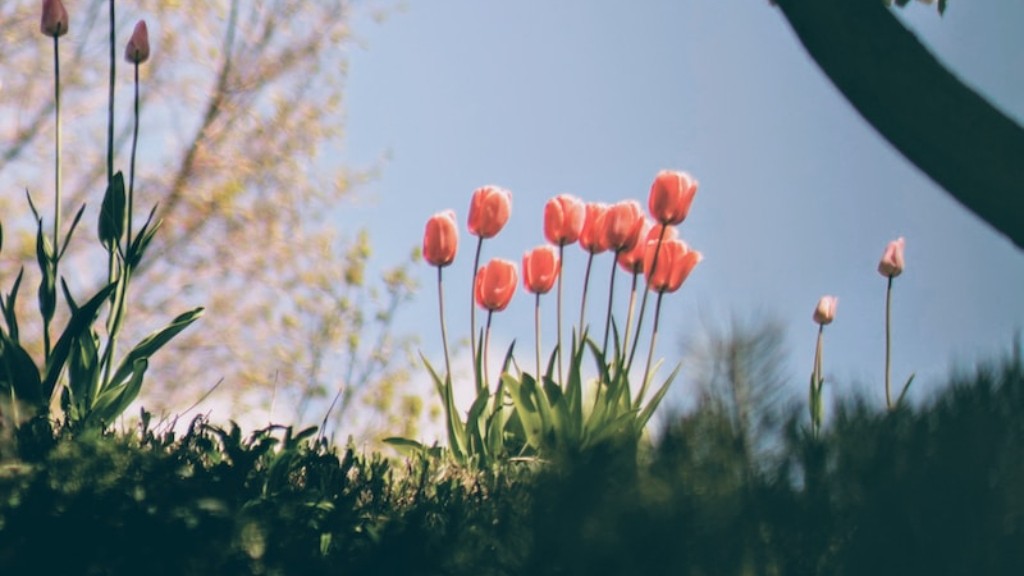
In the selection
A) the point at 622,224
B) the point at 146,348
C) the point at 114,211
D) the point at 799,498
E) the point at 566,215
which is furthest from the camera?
the point at 566,215

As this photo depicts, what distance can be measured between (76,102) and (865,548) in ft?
25.6

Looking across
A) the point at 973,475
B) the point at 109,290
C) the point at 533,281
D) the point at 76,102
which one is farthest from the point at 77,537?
the point at 76,102

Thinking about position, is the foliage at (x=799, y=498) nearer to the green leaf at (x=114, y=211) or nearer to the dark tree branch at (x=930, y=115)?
the dark tree branch at (x=930, y=115)

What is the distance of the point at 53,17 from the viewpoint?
4.12 m

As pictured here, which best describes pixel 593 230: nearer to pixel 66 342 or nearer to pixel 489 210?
pixel 489 210

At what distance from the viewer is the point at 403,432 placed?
303 inches

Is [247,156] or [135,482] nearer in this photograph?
[135,482]

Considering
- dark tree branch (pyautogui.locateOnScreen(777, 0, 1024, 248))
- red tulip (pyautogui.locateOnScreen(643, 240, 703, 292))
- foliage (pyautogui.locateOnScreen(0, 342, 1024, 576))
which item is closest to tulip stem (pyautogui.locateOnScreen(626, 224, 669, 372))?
red tulip (pyautogui.locateOnScreen(643, 240, 703, 292))

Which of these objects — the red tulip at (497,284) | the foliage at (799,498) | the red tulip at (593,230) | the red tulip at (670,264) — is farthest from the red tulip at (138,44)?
the foliage at (799,498)

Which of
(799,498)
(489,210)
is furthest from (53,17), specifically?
(799,498)

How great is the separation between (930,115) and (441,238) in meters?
1.86

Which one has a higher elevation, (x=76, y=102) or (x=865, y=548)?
(x=76, y=102)

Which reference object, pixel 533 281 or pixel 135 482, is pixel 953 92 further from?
pixel 135 482

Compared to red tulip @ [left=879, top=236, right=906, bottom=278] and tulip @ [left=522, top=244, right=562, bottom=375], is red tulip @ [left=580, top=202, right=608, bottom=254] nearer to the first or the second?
tulip @ [left=522, top=244, right=562, bottom=375]
